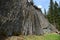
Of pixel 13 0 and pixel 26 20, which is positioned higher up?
pixel 13 0

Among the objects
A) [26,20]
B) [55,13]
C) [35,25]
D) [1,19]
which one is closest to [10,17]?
[1,19]

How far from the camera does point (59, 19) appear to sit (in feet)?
91.9

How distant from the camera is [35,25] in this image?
12.5 meters

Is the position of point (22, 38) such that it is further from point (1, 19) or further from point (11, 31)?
point (1, 19)

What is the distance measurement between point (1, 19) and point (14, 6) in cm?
119

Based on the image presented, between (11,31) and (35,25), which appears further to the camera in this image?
(35,25)

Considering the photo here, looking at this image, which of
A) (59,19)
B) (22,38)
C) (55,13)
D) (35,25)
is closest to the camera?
(22,38)

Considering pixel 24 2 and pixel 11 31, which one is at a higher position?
pixel 24 2

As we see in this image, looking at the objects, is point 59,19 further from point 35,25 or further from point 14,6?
point 14,6

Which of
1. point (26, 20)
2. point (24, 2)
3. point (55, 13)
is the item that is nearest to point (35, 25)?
point (26, 20)

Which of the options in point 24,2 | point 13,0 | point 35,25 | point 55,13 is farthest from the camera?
point 55,13

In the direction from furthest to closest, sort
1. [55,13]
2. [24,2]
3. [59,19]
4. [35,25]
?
[55,13], [59,19], [35,25], [24,2]

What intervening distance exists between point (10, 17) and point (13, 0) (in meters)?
1.07

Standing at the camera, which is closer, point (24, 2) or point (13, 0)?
point (13, 0)
